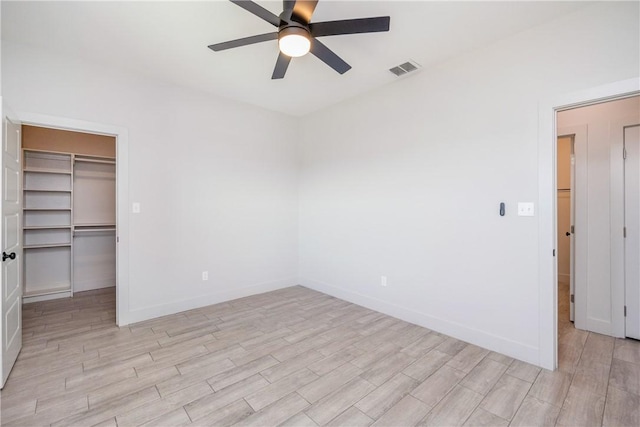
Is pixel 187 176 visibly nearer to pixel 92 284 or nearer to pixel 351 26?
pixel 92 284

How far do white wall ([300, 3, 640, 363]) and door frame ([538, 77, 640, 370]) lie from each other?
0.15 feet

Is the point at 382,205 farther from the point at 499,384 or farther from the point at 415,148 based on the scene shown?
the point at 499,384

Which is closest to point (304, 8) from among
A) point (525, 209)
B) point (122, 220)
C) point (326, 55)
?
point (326, 55)

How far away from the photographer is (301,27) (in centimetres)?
198

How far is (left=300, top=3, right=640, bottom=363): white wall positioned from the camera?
2.31 meters

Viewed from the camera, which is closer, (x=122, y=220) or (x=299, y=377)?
(x=299, y=377)

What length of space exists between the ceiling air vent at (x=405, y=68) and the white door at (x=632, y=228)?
2178 millimetres

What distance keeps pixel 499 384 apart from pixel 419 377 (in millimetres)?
573

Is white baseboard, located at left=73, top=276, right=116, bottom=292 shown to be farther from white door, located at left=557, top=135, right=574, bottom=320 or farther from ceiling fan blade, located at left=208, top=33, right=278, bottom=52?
white door, located at left=557, top=135, right=574, bottom=320

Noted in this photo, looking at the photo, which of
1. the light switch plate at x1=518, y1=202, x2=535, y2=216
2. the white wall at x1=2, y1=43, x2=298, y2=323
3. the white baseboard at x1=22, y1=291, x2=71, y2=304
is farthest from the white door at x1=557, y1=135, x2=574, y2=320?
the white baseboard at x1=22, y1=291, x2=71, y2=304

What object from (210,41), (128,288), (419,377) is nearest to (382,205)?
(419,377)

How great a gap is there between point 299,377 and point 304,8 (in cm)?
261

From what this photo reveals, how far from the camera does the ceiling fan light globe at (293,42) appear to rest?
6.55 ft

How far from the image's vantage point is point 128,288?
326cm
